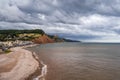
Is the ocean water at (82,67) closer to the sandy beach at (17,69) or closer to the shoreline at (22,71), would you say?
the shoreline at (22,71)

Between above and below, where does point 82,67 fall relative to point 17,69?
above

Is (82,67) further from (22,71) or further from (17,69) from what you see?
(17,69)

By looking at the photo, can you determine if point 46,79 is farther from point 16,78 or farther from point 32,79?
point 16,78

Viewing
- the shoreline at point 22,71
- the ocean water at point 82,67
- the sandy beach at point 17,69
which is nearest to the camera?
the shoreline at point 22,71

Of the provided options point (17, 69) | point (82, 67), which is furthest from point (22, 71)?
point (82, 67)

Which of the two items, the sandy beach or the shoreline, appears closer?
the shoreline

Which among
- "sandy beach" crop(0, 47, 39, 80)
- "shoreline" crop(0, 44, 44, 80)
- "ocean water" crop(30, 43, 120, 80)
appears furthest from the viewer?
"ocean water" crop(30, 43, 120, 80)

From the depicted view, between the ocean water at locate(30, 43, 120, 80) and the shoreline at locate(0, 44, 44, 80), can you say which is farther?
the ocean water at locate(30, 43, 120, 80)

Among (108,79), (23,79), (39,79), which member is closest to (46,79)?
(39,79)

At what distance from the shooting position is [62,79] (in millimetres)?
24688

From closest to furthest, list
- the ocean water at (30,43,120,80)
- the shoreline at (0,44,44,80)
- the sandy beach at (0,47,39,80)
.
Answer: the shoreline at (0,44,44,80) < the sandy beach at (0,47,39,80) < the ocean water at (30,43,120,80)

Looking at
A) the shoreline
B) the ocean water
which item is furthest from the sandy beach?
the ocean water

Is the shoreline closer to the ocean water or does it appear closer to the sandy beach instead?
the sandy beach

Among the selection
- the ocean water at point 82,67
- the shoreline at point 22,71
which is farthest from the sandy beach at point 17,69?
the ocean water at point 82,67
